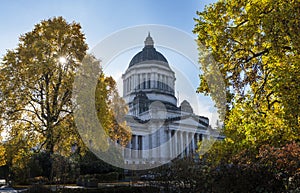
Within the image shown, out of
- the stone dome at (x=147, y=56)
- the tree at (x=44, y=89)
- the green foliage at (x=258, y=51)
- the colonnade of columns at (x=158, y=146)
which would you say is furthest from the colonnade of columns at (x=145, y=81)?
the green foliage at (x=258, y=51)

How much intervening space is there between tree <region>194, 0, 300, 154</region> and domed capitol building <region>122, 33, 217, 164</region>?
1713 inches

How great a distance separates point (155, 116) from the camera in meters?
68.1

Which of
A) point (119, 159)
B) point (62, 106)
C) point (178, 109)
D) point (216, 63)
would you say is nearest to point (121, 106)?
point (119, 159)

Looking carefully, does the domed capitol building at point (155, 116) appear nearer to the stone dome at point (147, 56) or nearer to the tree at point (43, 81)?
the stone dome at point (147, 56)

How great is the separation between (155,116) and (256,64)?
180 feet

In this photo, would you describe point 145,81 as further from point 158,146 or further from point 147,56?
point 158,146

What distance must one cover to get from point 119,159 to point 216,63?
2534 cm

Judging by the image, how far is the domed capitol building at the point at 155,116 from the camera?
2576 inches

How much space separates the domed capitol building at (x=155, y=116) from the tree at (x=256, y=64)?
143 ft

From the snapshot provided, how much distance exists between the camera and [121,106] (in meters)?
39.2

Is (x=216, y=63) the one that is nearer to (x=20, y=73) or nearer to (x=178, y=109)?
(x=20, y=73)

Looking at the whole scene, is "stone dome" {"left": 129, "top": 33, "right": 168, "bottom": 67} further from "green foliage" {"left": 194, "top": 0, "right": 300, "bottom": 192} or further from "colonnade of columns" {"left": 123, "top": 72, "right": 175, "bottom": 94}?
"green foliage" {"left": 194, "top": 0, "right": 300, "bottom": 192}

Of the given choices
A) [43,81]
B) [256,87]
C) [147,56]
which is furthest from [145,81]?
[256,87]

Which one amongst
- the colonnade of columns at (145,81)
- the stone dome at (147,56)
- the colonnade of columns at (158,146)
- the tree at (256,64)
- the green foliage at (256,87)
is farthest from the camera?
the stone dome at (147,56)
